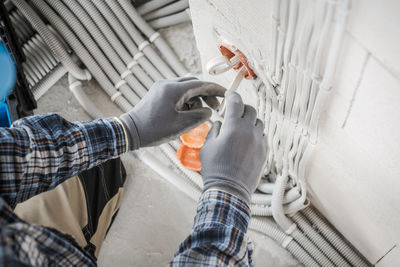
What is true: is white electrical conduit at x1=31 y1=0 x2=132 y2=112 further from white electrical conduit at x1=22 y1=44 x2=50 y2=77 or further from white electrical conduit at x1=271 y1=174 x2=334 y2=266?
white electrical conduit at x1=271 y1=174 x2=334 y2=266

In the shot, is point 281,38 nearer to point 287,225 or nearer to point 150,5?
point 287,225

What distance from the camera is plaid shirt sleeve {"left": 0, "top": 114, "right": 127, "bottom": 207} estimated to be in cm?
89

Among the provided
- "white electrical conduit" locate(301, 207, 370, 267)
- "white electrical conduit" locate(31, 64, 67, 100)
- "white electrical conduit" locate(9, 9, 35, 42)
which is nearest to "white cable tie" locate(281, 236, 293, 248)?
"white electrical conduit" locate(301, 207, 370, 267)

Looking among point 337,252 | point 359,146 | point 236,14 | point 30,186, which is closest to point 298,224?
point 337,252

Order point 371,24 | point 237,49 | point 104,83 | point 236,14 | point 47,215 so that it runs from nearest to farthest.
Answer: point 371,24 < point 236,14 < point 237,49 < point 47,215 < point 104,83

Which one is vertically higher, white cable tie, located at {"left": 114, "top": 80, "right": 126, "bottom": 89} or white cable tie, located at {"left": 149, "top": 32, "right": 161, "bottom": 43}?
white cable tie, located at {"left": 149, "top": 32, "right": 161, "bottom": 43}

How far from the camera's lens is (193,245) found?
33.2 inches

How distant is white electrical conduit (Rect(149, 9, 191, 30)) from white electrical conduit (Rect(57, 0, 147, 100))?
0.29 meters

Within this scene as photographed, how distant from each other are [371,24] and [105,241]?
138 cm

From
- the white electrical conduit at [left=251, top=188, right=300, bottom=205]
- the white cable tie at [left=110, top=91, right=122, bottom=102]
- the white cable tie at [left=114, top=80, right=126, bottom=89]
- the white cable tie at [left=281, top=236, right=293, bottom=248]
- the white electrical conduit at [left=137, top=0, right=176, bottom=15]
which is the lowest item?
the white cable tie at [left=281, top=236, right=293, bottom=248]

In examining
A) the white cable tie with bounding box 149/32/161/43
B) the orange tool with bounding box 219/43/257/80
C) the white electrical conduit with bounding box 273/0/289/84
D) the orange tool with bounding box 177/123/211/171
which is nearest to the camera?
the white electrical conduit with bounding box 273/0/289/84

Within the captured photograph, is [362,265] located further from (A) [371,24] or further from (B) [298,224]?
(A) [371,24]

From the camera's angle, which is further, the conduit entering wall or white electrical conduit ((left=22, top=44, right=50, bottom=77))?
white electrical conduit ((left=22, top=44, right=50, bottom=77))

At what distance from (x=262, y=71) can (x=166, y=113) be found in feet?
1.09
